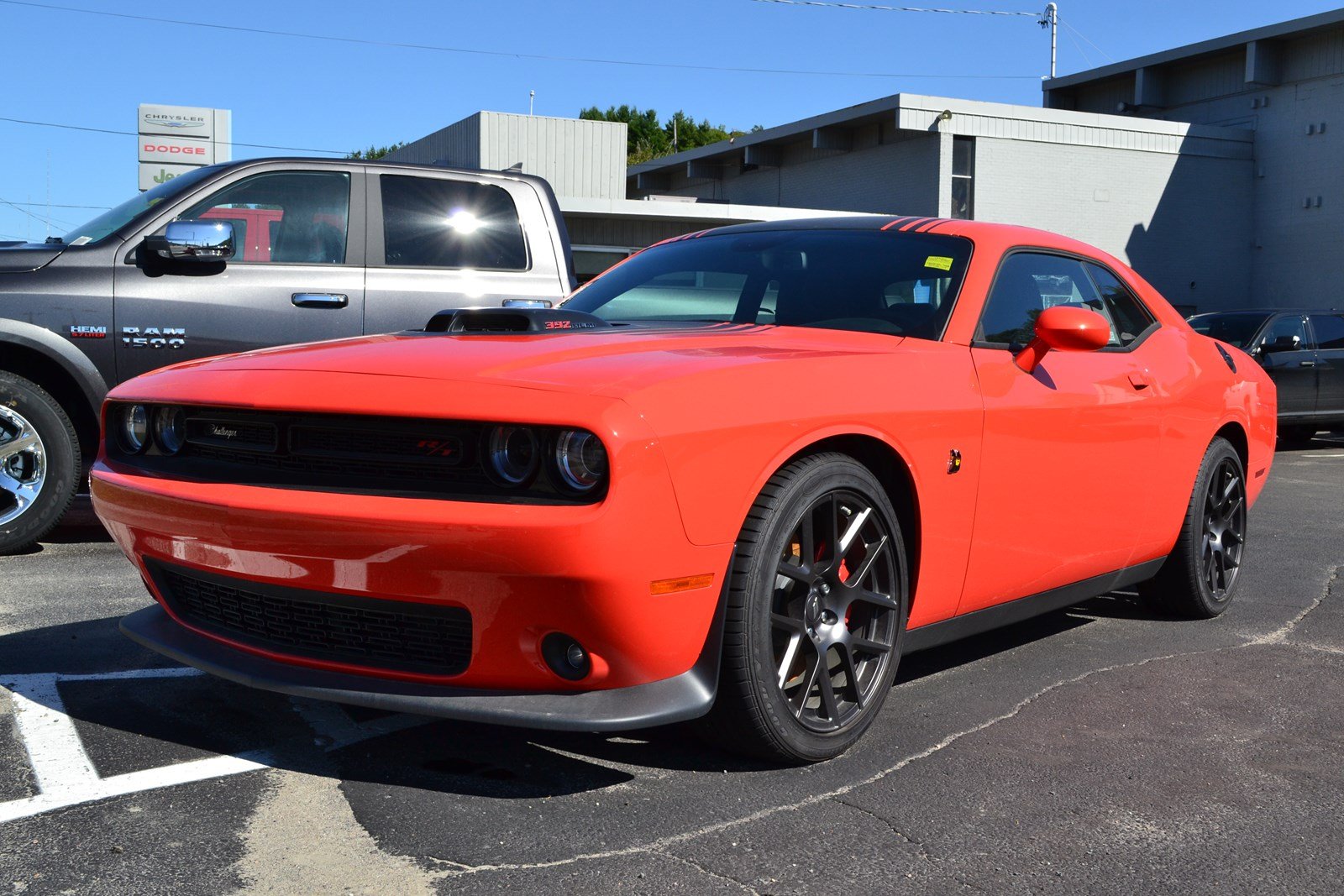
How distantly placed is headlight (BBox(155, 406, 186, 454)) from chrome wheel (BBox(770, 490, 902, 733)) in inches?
60.5

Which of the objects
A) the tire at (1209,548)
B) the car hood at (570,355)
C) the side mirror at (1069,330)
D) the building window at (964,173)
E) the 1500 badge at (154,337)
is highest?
the building window at (964,173)

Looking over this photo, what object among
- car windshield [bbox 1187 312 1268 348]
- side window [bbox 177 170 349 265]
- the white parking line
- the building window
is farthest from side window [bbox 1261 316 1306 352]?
the building window

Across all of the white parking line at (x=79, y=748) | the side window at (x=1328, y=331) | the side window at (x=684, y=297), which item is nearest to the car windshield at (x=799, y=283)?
the side window at (x=684, y=297)

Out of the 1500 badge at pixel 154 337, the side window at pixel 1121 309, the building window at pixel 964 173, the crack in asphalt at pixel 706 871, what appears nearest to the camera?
the crack in asphalt at pixel 706 871

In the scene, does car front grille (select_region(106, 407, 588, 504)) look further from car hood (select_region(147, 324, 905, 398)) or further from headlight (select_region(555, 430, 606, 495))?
car hood (select_region(147, 324, 905, 398))

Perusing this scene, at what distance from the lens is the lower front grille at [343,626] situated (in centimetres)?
291

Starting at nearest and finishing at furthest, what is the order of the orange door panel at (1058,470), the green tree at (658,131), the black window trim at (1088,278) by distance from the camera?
the orange door panel at (1058,470), the black window trim at (1088,278), the green tree at (658,131)

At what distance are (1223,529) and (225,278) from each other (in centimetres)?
445

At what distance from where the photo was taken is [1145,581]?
17.3 ft

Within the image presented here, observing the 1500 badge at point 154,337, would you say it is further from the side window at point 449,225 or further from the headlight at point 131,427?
the headlight at point 131,427

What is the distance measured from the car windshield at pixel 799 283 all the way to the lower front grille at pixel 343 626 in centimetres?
159

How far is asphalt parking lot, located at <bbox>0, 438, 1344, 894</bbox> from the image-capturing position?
264cm

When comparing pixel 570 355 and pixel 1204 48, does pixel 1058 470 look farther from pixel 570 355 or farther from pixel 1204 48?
pixel 1204 48

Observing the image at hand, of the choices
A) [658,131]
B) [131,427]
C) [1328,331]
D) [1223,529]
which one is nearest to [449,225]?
[131,427]
